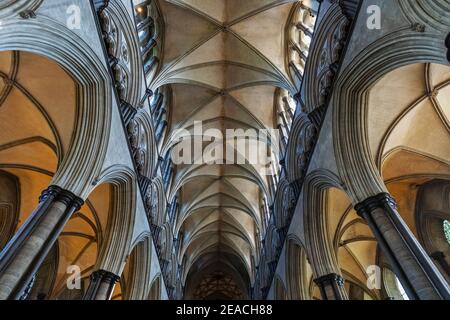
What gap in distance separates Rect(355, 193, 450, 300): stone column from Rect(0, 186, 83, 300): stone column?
5592 mm

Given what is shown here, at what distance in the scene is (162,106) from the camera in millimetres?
13227

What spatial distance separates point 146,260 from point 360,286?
8.15m

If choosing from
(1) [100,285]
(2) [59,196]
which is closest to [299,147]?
(1) [100,285]

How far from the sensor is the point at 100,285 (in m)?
7.36

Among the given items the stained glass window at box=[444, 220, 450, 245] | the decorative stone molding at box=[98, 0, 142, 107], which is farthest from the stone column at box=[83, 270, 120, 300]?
the stained glass window at box=[444, 220, 450, 245]

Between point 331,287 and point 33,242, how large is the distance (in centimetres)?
677

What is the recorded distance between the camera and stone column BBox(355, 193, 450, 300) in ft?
15.8

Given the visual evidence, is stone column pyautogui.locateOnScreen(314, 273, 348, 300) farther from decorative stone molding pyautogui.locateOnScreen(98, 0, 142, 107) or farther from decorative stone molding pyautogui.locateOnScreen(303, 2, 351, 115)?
decorative stone molding pyautogui.locateOnScreen(98, 0, 142, 107)

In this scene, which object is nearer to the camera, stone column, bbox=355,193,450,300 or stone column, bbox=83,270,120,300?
stone column, bbox=355,193,450,300

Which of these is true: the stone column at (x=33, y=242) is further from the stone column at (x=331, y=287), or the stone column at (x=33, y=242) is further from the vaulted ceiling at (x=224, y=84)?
the stone column at (x=331, y=287)

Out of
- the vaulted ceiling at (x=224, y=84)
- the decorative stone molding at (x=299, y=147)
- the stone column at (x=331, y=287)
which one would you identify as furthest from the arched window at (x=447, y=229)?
the vaulted ceiling at (x=224, y=84)
